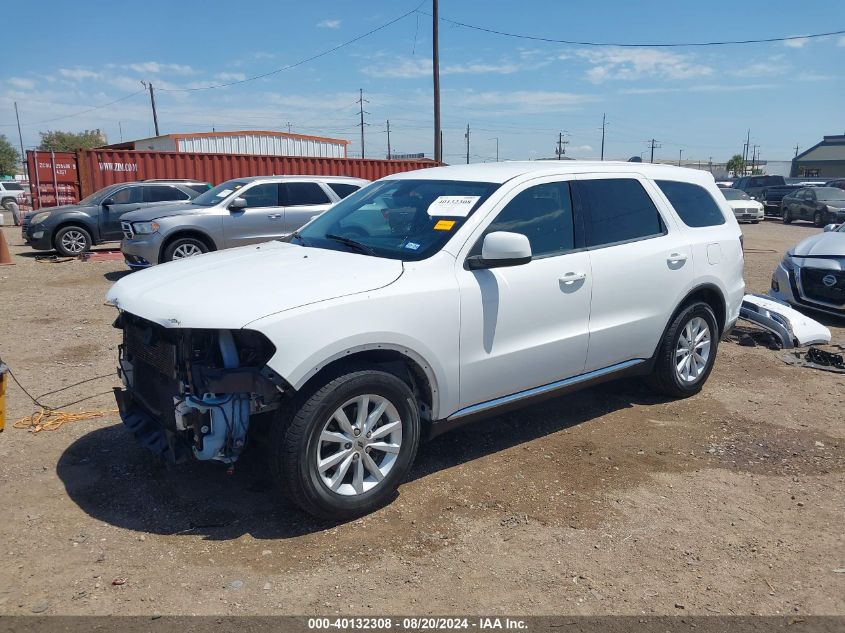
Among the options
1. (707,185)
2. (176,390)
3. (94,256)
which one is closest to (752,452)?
(707,185)

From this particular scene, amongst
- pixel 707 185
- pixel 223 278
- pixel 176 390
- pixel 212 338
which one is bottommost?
pixel 176 390

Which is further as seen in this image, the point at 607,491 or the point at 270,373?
the point at 607,491

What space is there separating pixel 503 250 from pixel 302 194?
8801 millimetres

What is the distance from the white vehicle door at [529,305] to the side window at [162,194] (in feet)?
42.5

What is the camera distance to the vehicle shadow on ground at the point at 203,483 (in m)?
3.67

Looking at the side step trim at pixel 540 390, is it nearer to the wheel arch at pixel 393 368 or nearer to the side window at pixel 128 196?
the wheel arch at pixel 393 368

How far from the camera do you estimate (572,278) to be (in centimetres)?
452

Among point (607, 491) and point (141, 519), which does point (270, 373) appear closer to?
point (141, 519)

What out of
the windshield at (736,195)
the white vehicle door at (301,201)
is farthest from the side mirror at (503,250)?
the windshield at (736,195)

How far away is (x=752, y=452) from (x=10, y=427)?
5170 millimetres

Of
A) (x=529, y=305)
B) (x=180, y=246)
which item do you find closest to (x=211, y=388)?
(x=529, y=305)

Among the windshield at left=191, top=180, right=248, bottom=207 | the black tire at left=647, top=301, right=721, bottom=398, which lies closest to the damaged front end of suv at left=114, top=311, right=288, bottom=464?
the black tire at left=647, top=301, right=721, bottom=398

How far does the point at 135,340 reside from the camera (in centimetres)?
395

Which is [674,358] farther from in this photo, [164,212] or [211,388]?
[164,212]
